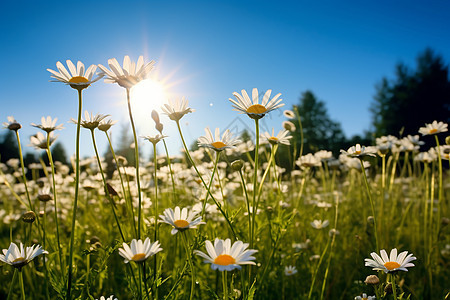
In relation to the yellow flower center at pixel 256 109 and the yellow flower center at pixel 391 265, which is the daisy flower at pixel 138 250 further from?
the yellow flower center at pixel 391 265

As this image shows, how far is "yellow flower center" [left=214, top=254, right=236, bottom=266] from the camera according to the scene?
823 millimetres

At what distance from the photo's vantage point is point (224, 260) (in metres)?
0.84

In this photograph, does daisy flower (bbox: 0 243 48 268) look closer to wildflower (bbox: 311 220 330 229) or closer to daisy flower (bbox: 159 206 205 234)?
daisy flower (bbox: 159 206 205 234)

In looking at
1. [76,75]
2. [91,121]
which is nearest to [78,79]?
[76,75]

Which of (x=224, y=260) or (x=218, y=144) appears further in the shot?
→ (x=218, y=144)

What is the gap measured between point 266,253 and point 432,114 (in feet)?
84.0

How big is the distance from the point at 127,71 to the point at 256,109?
0.49 metres

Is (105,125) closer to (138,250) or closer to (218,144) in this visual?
(218,144)

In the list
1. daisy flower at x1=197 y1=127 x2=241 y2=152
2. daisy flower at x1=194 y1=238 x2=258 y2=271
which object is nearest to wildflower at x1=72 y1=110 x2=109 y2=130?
daisy flower at x1=197 y1=127 x2=241 y2=152

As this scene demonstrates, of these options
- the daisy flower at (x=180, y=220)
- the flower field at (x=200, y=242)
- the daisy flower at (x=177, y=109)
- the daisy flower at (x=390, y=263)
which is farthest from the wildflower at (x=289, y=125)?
the daisy flower at (x=180, y=220)

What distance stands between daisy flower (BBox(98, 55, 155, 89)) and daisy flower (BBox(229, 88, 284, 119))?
330 millimetres

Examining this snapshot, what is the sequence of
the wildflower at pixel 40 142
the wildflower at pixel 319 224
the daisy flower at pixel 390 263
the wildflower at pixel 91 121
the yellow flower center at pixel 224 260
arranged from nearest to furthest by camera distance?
1. the yellow flower center at pixel 224 260
2. the daisy flower at pixel 390 263
3. the wildflower at pixel 91 121
4. the wildflower at pixel 40 142
5. the wildflower at pixel 319 224

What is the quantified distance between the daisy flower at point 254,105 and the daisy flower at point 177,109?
0.20 metres

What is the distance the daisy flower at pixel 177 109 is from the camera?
4.04 ft
